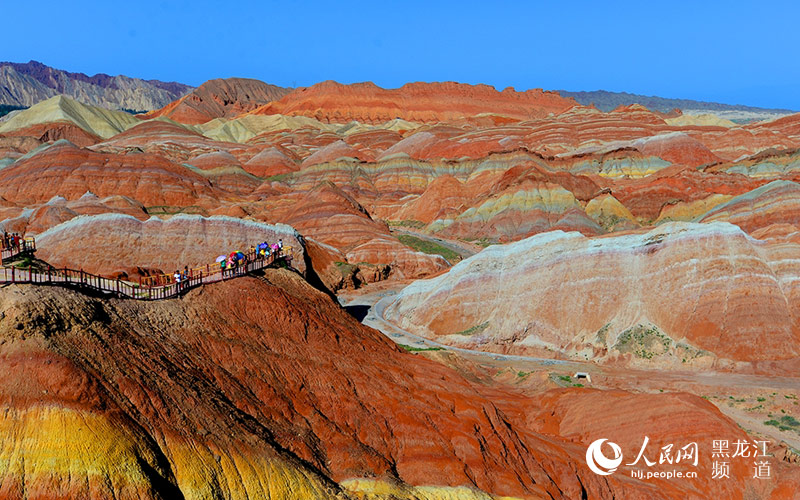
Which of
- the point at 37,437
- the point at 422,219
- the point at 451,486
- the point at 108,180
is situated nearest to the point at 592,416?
the point at 451,486

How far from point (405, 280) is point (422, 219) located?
131 ft

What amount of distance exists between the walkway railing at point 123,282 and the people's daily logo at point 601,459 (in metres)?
15.7

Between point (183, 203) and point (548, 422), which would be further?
point (183, 203)

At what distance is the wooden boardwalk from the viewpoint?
19750 millimetres

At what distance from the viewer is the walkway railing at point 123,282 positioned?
19755mm

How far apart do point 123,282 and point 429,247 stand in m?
58.7

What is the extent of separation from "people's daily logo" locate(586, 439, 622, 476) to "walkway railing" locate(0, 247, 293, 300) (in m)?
15.7

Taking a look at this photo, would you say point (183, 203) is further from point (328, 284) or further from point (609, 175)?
point (609, 175)

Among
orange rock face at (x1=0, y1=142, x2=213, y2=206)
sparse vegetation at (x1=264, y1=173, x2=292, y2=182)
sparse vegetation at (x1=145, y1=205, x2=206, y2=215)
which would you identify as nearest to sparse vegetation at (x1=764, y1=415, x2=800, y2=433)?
sparse vegetation at (x1=145, y1=205, x2=206, y2=215)

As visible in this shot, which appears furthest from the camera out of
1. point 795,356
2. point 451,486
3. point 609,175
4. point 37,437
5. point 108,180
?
point 609,175

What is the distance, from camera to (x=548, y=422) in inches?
1065

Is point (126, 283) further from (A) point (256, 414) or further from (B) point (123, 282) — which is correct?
(A) point (256, 414)

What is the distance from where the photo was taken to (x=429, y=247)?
81.8 m

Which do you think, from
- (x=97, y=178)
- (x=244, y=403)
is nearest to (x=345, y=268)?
(x=244, y=403)
